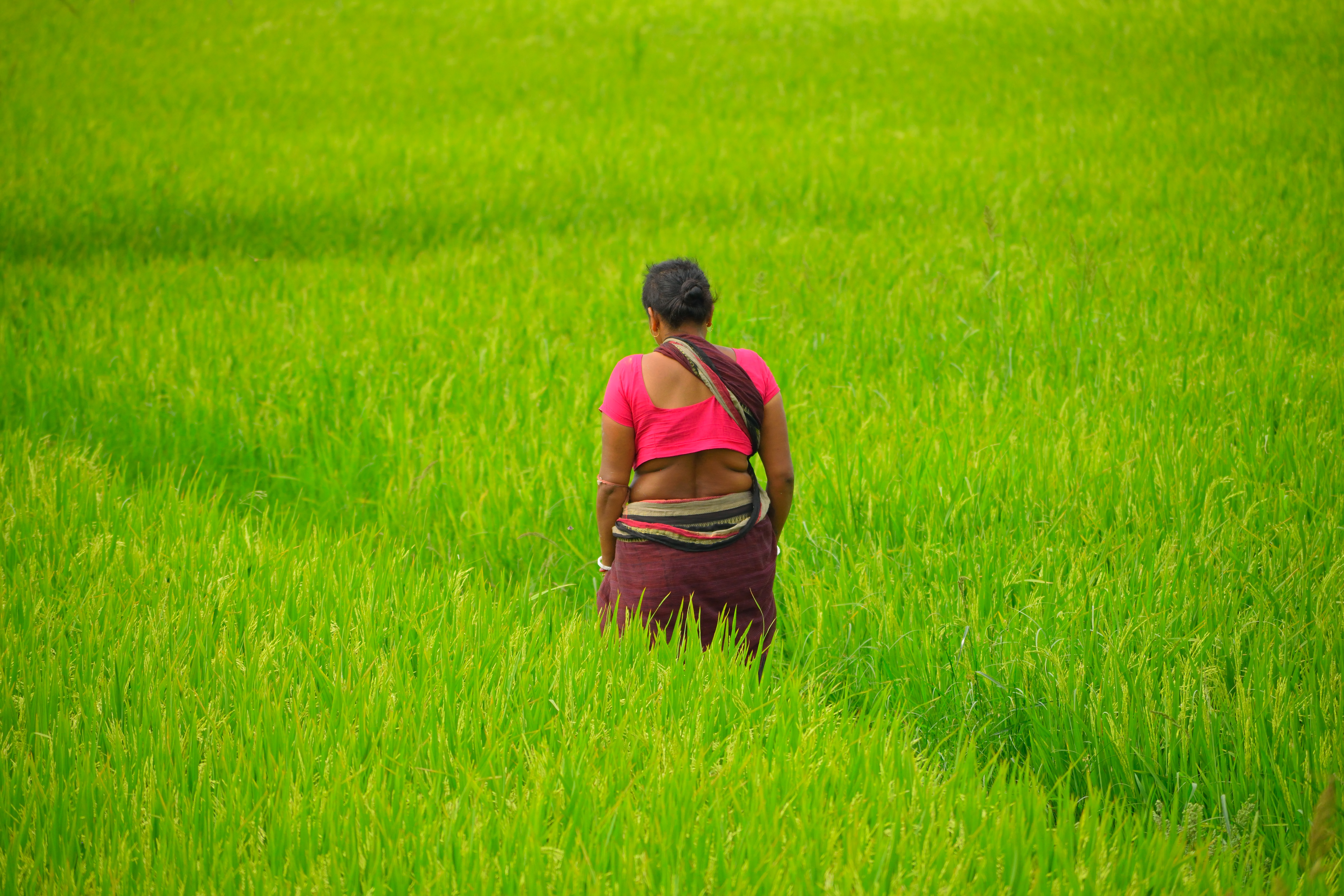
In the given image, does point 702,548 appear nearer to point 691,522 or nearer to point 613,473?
point 691,522

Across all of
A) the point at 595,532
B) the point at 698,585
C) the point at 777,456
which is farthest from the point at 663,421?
the point at 595,532

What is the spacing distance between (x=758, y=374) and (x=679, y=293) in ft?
1.06

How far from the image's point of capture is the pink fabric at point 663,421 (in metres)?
2.47

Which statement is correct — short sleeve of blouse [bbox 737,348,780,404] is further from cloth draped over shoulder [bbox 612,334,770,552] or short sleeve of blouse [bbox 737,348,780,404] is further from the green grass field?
the green grass field

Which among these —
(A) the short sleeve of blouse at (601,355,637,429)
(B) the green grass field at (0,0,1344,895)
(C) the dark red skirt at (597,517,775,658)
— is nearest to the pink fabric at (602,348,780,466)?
(A) the short sleeve of blouse at (601,355,637,429)

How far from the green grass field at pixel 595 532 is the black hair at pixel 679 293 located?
36.0 inches

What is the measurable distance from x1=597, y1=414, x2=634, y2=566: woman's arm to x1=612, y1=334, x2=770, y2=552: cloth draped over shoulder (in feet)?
0.17

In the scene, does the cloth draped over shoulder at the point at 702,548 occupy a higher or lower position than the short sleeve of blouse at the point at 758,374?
lower

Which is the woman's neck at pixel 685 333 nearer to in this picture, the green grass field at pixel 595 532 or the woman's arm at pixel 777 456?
the woman's arm at pixel 777 456

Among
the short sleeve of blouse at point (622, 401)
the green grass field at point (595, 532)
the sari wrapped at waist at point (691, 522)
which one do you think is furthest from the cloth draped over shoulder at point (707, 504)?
the green grass field at point (595, 532)

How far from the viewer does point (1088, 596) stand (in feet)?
8.95

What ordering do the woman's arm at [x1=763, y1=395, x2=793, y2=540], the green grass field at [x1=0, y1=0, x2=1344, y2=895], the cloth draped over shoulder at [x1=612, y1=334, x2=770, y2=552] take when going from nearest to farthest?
the green grass field at [x1=0, y1=0, x2=1344, y2=895], the cloth draped over shoulder at [x1=612, y1=334, x2=770, y2=552], the woman's arm at [x1=763, y1=395, x2=793, y2=540]

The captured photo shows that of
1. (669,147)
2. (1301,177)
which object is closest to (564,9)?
(669,147)

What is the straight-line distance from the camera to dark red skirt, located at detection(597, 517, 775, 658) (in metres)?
2.50
